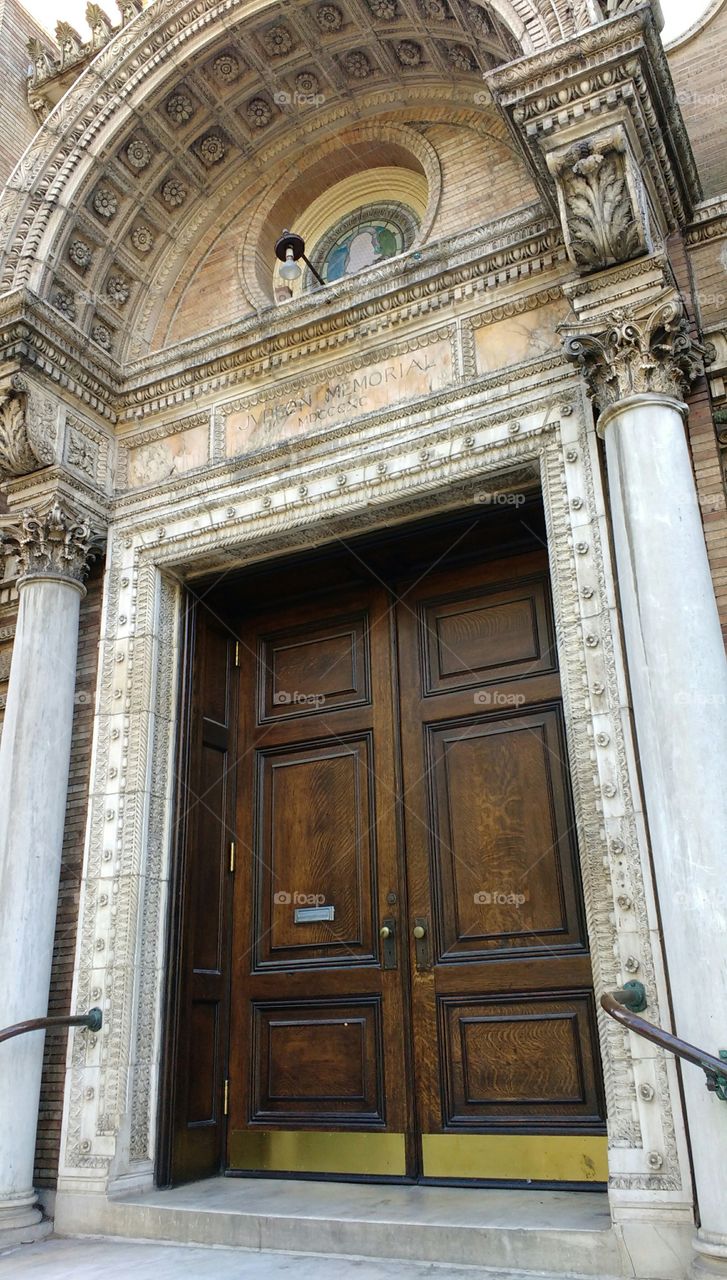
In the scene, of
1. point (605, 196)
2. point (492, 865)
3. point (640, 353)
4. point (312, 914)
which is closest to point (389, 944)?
point (312, 914)

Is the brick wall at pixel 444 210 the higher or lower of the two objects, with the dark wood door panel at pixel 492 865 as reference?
higher

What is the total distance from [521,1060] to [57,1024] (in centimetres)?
247

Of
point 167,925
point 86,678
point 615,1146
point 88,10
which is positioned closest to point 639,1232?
point 615,1146

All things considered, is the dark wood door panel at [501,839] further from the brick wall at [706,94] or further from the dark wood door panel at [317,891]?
the brick wall at [706,94]

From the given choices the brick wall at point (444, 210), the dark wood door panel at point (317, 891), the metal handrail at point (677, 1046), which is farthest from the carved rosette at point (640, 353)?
the metal handrail at point (677, 1046)

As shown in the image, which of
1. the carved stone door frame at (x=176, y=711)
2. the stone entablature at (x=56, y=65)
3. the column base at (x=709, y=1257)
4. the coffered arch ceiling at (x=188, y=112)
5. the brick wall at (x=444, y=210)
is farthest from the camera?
the stone entablature at (x=56, y=65)

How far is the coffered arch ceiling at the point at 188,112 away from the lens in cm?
665

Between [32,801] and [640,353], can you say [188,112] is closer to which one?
[640,353]

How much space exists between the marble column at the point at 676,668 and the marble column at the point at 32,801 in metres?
3.45

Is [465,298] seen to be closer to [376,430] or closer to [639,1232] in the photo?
[376,430]

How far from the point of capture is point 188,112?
280 inches

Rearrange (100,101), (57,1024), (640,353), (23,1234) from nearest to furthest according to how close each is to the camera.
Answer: (640,353) → (23,1234) → (57,1024) → (100,101)

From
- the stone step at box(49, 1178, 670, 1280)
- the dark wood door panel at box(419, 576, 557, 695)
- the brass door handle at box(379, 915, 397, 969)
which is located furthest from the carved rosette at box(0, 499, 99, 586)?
the stone step at box(49, 1178, 670, 1280)

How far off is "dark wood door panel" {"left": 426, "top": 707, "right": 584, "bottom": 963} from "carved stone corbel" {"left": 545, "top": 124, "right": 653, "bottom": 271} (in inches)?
96.1
